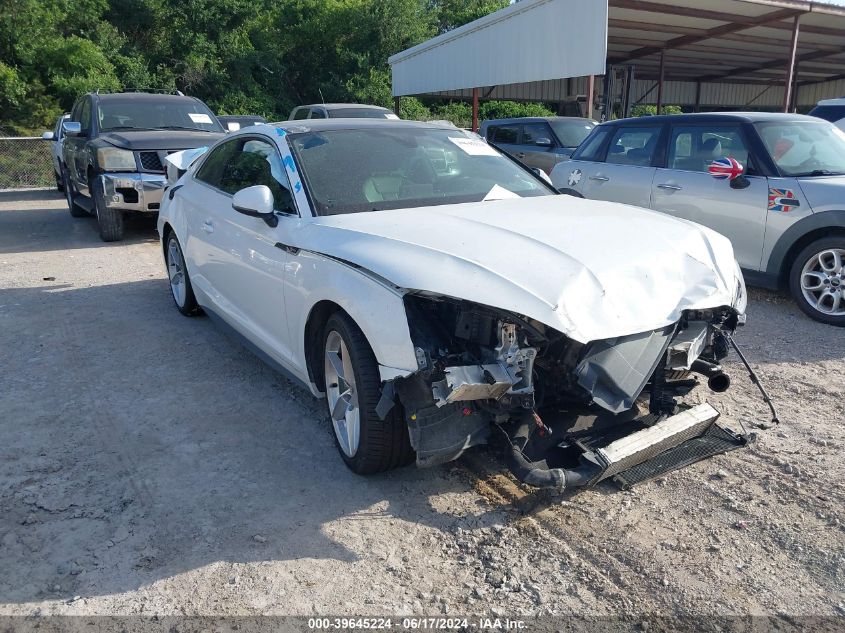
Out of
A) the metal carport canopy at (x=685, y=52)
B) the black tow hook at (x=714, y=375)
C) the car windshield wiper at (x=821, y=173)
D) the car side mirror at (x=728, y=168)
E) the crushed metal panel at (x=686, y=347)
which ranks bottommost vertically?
the black tow hook at (x=714, y=375)

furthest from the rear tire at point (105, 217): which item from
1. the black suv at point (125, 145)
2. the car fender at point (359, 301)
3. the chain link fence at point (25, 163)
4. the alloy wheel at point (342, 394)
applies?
the chain link fence at point (25, 163)

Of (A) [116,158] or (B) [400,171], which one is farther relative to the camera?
(A) [116,158]

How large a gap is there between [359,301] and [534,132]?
11187 millimetres

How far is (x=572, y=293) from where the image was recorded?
113 inches

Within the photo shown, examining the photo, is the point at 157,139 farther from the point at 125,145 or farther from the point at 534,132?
the point at 534,132

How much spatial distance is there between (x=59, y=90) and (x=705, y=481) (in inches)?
1184

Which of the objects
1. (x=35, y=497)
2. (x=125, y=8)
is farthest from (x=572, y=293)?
(x=125, y=8)

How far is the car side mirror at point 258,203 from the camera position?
3.93 meters

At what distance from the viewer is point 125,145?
382 inches

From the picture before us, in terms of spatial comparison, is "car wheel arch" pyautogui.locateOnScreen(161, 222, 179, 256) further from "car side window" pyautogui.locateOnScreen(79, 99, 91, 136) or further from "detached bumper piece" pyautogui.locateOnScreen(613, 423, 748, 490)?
"car side window" pyautogui.locateOnScreen(79, 99, 91, 136)

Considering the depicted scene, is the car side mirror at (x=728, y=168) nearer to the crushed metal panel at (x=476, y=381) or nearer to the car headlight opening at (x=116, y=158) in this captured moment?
the crushed metal panel at (x=476, y=381)

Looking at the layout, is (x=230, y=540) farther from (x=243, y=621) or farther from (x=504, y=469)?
(x=504, y=469)

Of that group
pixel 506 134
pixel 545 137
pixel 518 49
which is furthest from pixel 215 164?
pixel 518 49

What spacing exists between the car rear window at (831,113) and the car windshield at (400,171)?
7.26 meters
